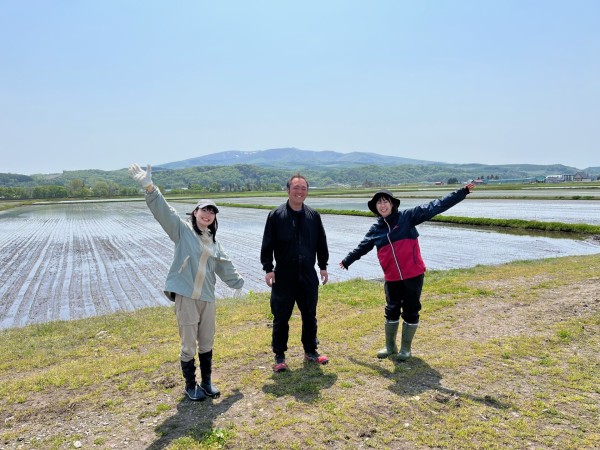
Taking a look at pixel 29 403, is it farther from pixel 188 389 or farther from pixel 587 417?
pixel 587 417

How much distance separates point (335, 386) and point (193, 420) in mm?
1660

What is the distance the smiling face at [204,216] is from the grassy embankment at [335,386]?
2031 mm

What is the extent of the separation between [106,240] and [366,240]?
24.7m

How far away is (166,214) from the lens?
4.38 meters

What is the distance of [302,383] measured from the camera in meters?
4.91

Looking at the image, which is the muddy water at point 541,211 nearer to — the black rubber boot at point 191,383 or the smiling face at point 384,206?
the smiling face at point 384,206

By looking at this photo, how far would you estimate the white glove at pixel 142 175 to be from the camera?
13.8ft

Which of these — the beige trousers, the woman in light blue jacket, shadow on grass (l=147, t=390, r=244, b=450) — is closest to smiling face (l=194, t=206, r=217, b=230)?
the woman in light blue jacket

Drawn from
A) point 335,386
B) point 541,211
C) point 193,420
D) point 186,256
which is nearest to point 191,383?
point 193,420

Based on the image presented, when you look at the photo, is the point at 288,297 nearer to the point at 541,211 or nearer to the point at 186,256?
the point at 186,256

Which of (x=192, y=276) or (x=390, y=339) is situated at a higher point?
(x=192, y=276)

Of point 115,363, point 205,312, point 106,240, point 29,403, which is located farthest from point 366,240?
point 106,240

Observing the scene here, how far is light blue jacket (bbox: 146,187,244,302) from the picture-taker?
4.38 metres

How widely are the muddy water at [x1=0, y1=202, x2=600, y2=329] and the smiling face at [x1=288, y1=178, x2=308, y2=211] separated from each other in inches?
284
